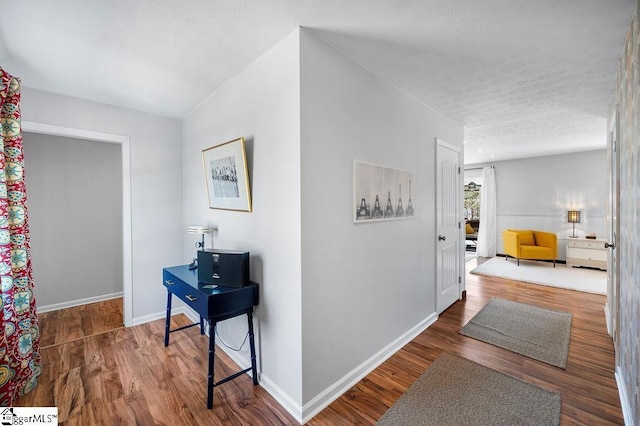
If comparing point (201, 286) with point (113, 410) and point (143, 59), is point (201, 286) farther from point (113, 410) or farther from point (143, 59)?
point (143, 59)

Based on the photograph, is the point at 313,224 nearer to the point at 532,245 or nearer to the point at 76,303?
the point at 76,303

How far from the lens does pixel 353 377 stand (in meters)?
2.07

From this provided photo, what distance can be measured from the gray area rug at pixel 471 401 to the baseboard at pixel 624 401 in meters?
0.32

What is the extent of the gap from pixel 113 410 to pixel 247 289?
1.14 m

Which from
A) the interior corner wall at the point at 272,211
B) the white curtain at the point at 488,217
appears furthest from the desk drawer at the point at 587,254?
the interior corner wall at the point at 272,211

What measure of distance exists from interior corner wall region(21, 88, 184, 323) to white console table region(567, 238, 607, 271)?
7.23 m

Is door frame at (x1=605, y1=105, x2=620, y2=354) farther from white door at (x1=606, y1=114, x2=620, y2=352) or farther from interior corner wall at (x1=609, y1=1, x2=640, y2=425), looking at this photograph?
interior corner wall at (x1=609, y1=1, x2=640, y2=425)

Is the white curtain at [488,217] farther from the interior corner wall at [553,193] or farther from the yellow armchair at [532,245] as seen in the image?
the yellow armchair at [532,245]

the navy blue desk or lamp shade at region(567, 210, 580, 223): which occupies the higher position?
lamp shade at region(567, 210, 580, 223)

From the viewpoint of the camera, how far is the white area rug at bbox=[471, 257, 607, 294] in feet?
14.6

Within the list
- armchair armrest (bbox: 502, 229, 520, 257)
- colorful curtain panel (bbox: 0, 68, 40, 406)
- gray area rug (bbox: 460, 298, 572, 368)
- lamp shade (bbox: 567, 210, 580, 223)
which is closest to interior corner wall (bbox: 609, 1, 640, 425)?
gray area rug (bbox: 460, 298, 572, 368)

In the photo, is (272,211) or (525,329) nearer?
(272,211)

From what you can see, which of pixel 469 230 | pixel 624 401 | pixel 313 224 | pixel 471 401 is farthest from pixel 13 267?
pixel 469 230

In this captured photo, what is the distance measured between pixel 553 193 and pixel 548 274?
225 centimetres
